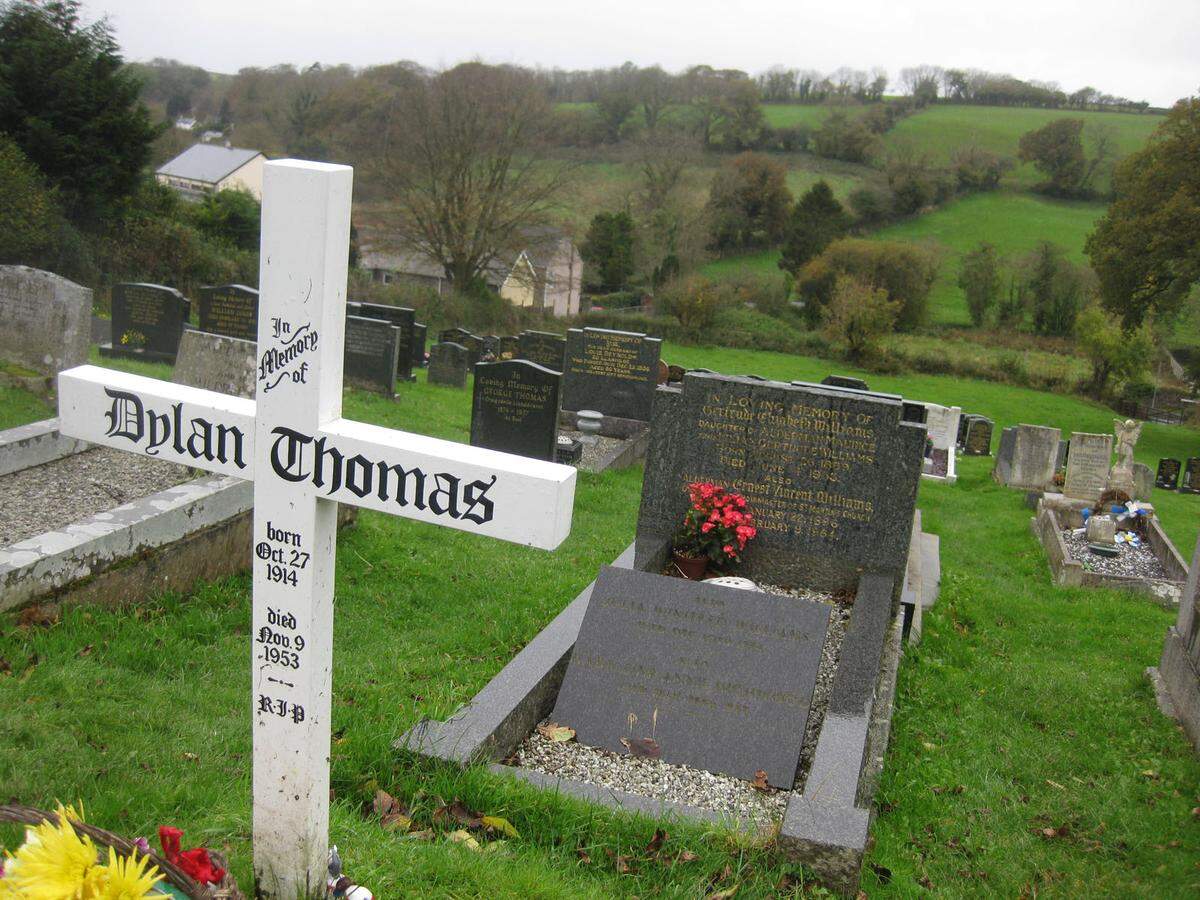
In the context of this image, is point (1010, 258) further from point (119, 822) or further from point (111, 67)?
point (119, 822)

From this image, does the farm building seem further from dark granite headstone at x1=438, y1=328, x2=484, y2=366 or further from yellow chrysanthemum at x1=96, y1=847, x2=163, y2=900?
yellow chrysanthemum at x1=96, y1=847, x2=163, y2=900

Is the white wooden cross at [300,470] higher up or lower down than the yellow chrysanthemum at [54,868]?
higher up

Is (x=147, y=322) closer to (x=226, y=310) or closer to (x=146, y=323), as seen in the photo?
(x=146, y=323)

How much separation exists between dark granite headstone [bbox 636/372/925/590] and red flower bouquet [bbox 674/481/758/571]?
152mm

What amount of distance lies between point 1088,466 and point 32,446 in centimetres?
1309

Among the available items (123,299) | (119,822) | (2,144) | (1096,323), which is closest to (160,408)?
(119,822)

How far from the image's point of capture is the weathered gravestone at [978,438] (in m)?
21.4

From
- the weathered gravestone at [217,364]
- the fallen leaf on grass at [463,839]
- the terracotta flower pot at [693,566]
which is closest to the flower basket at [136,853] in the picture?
the fallen leaf on grass at [463,839]

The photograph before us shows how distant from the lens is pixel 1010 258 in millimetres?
45562

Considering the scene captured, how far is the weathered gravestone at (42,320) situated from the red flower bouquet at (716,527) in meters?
6.86

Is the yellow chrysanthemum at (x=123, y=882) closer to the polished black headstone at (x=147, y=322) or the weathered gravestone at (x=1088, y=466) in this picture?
the polished black headstone at (x=147, y=322)

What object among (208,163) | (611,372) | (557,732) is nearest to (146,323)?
(611,372)

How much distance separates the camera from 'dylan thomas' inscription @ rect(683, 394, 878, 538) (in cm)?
753

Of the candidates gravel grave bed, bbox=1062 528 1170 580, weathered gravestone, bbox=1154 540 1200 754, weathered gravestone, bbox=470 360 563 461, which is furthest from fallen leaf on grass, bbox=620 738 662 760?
gravel grave bed, bbox=1062 528 1170 580
